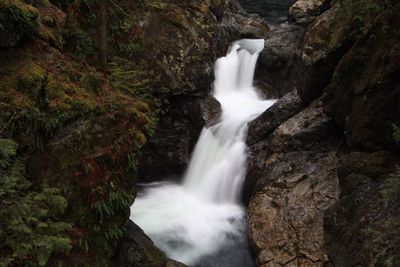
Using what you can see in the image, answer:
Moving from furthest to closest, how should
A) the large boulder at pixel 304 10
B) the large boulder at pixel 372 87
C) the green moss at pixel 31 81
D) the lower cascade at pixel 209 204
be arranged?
the large boulder at pixel 304 10 < the lower cascade at pixel 209 204 < the green moss at pixel 31 81 < the large boulder at pixel 372 87

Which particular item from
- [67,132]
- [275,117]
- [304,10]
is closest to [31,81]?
[67,132]

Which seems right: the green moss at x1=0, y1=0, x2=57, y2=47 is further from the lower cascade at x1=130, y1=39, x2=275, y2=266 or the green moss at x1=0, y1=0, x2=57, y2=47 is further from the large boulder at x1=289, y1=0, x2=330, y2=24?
the large boulder at x1=289, y1=0, x2=330, y2=24

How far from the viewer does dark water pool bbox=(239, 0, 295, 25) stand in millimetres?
21906

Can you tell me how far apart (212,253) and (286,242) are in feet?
5.92

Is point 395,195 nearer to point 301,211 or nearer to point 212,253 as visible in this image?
point 301,211

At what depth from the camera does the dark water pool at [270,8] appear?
21.9 metres

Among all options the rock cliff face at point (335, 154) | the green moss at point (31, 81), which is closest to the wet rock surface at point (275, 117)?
the rock cliff face at point (335, 154)

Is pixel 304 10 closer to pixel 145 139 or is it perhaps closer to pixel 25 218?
pixel 145 139

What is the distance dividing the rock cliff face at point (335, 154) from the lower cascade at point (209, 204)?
51cm

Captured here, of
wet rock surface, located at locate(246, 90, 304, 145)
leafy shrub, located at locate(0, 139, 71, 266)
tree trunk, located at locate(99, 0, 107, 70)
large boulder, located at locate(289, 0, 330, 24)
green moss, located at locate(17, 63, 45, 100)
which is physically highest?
large boulder, located at locate(289, 0, 330, 24)

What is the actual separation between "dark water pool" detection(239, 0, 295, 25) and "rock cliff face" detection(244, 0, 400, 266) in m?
11.8

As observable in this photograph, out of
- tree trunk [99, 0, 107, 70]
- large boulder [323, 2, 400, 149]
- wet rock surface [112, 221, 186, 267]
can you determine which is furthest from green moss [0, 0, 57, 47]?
large boulder [323, 2, 400, 149]

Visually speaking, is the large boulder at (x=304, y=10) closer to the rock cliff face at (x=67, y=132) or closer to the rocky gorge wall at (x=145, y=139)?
the rocky gorge wall at (x=145, y=139)

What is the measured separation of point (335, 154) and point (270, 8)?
1691 cm
